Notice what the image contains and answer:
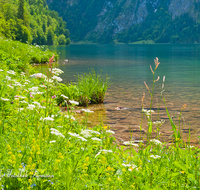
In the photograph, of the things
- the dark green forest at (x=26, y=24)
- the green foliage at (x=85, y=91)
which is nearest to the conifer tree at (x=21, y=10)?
the dark green forest at (x=26, y=24)

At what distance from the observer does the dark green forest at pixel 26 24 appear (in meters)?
55.9

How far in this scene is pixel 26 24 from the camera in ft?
259

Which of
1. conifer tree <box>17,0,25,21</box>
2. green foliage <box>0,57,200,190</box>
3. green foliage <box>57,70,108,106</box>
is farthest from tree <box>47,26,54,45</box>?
green foliage <box>0,57,200,190</box>

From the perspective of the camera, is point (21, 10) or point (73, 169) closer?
point (73, 169)

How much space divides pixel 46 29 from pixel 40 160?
442 feet

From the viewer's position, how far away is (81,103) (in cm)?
962

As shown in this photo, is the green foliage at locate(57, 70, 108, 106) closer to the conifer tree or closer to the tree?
the conifer tree

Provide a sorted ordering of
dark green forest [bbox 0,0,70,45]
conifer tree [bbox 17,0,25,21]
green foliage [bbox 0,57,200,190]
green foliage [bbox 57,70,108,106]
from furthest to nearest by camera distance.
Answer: conifer tree [bbox 17,0,25,21] → dark green forest [bbox 0,0,70,45] → green foliage [bbox 57,70,108,106] → green foliage [bbox 0,57,200,190]

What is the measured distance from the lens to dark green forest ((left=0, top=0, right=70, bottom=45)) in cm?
5589

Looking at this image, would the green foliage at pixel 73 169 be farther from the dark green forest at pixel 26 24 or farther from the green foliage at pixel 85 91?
the dark green forest at pixel 26 24

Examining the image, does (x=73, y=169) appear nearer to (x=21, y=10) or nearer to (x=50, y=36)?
(x=21, y=10)

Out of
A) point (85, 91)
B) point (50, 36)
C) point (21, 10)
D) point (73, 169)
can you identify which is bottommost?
point (85, 91)

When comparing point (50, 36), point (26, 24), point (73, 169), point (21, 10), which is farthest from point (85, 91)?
point (50, 36)

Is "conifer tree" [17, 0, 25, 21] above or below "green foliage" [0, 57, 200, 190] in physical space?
above
